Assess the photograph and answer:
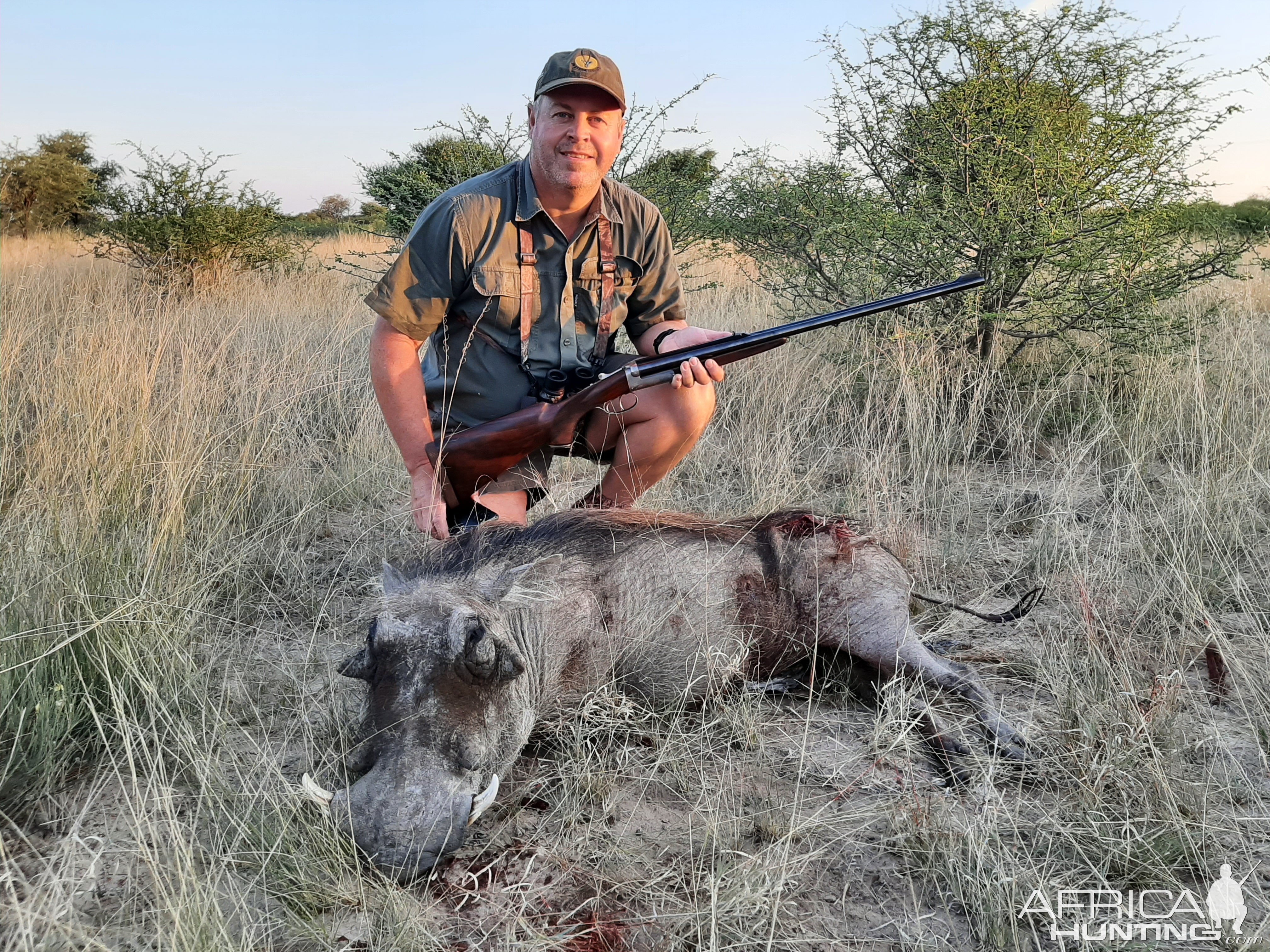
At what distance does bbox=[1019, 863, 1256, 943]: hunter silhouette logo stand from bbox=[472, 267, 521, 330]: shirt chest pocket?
9.04 feet

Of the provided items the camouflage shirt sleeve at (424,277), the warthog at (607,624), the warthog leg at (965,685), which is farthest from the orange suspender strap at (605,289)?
the warthog leg at (965,685)

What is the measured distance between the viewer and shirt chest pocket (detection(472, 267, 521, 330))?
12.0 ft

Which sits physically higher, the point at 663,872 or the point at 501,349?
the point at 501,349

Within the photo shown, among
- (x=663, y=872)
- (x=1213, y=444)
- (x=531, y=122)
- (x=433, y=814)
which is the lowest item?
(x=663, y=872)

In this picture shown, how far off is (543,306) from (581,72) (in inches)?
36.4

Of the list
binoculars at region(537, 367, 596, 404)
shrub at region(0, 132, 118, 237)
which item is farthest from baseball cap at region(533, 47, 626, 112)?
shrub at region(0, 132, 118, 237)

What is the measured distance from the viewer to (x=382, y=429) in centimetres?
537

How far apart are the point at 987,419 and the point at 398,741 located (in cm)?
474

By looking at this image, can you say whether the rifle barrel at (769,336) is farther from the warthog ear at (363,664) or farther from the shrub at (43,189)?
the shrub at (43,189)

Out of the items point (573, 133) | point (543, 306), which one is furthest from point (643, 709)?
point (573, 133)

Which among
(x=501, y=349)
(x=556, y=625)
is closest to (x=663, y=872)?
(x=556, y=625)

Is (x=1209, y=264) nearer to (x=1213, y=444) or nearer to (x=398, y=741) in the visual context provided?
(x=1213, y=444)

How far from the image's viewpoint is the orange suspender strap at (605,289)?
3.81 meters

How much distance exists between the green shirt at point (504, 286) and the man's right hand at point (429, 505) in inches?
16.9
